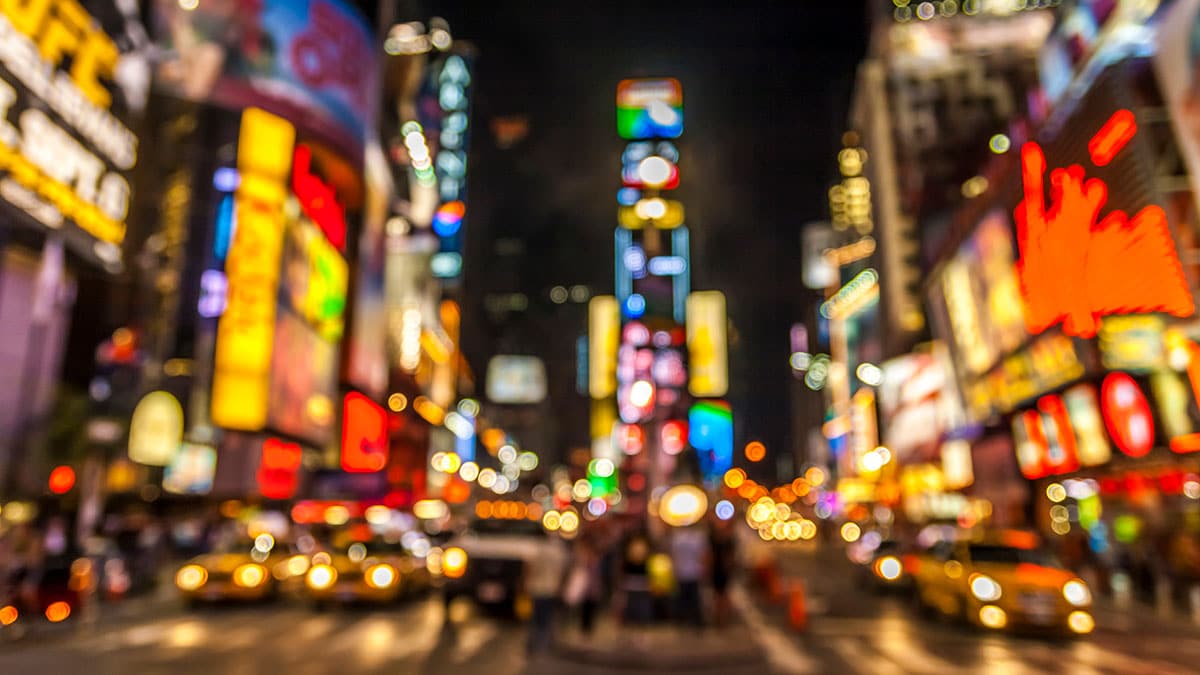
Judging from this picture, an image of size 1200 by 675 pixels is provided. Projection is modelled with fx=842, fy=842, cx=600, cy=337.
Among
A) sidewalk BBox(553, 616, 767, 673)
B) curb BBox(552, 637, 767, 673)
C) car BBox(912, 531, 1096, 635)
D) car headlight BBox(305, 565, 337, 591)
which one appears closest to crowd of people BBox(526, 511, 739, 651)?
sidewalk BBox(553, 616, 767, 673)

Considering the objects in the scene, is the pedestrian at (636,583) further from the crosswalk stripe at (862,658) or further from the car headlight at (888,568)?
the car headlight at (888,568)

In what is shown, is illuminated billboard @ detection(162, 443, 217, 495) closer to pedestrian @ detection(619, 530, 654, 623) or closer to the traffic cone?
pedestrian @ detection(619, 530, 654, 623)

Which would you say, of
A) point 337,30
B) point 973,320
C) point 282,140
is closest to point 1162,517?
point 973,320

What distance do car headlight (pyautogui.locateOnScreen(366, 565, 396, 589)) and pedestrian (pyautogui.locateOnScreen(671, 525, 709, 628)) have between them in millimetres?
6739

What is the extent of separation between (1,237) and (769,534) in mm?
81225

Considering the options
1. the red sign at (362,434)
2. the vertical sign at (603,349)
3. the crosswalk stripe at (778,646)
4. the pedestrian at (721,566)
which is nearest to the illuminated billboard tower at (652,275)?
the crosswalk stripe at (778,646)

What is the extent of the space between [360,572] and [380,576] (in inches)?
24.9

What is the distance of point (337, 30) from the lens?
162ft

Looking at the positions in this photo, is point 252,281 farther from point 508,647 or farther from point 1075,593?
point 1075,593

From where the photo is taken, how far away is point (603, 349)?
93938mm

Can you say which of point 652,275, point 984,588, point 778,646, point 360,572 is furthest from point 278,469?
point 984,588

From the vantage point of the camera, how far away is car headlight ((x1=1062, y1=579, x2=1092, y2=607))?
14.3 metres

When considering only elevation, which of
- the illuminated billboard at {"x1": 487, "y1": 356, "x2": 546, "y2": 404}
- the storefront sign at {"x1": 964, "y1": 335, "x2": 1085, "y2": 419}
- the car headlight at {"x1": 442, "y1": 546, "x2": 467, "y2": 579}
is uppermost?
the illuminated billboard at {"x1": 487, "y1": 356, "x2": 546, "y2": 404}

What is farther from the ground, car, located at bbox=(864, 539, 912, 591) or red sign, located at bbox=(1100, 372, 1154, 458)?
red sign, located at bbox=(1100, 372, 1154, 458)
